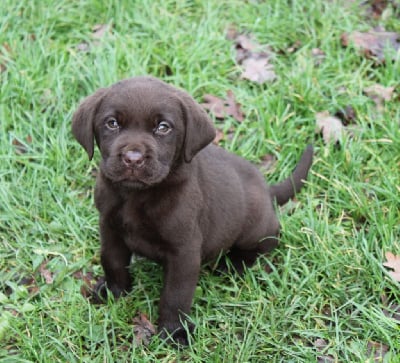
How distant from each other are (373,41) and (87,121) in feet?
11.5

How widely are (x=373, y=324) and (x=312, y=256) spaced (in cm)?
68

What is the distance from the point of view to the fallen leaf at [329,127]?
17.9ft

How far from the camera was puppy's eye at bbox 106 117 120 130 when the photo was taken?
3.70m

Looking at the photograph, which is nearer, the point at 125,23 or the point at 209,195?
the point at 209,195

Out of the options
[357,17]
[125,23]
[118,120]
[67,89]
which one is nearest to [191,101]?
[118,120]

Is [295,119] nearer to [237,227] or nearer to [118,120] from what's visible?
[237,227]

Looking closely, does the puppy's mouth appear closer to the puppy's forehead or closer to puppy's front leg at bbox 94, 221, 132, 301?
the puppy's forehead

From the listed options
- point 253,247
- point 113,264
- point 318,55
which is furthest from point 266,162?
point 113,264

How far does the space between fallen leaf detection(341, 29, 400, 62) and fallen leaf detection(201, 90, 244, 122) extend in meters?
1.27

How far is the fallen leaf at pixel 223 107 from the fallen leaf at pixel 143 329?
77.0 inches

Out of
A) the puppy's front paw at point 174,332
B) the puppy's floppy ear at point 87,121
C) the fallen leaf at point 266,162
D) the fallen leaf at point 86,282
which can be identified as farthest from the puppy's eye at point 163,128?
the fallen leaf at point 266,162

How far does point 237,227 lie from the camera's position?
4.52m

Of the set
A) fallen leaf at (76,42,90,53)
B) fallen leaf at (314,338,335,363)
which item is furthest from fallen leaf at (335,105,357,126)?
fallen leaf at (76,42,90,53)

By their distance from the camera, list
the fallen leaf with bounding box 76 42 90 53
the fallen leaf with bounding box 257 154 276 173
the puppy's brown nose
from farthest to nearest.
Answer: the fallen leaf with bounding box 76 42 90 53 → the fallen leaf with bounding box 257 154 276 173 → the puppy's brown nose
